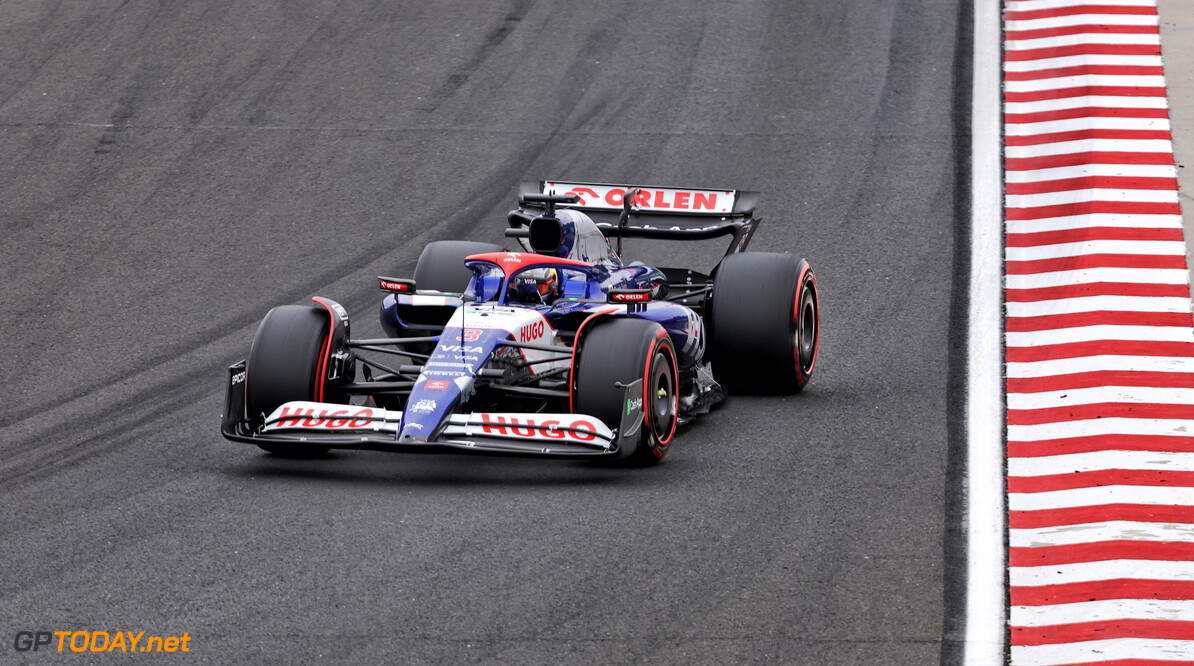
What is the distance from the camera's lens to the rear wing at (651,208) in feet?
37.4

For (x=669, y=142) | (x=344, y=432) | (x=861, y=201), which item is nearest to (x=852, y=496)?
(x=344, y=432)

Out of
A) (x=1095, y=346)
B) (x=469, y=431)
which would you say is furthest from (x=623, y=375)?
(x=1095, y=346)

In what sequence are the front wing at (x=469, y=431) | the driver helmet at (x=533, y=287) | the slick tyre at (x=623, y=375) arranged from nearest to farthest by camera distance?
the front wing at (x=469, y=431) < the slick tyre at (x=623, y=375) < the driver helmet at (x=533, y=287)

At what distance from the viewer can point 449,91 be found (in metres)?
18.1

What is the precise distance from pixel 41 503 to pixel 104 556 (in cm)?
114

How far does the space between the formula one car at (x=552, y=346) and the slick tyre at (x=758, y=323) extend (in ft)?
0.03

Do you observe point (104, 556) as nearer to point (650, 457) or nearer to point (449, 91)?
point (650, 457)

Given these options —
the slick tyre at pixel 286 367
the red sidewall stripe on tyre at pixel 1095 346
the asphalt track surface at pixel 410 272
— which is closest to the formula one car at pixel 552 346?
the slick tyre at pixel 286 367

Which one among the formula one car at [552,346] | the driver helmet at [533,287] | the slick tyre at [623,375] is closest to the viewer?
the formula one car at [552,346]

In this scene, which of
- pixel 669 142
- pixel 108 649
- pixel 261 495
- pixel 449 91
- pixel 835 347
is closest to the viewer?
pixel 108 649

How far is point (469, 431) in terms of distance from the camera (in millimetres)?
8555

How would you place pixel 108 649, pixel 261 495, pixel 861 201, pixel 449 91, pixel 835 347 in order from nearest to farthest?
pixel 108 649, pixel 261 495, pixel 835 347, pixel 861 201, pixel 449 91

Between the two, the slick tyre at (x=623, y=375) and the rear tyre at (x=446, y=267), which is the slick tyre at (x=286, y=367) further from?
the rear tyre at (x=446, y=267)

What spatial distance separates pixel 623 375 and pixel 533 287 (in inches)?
58.9
